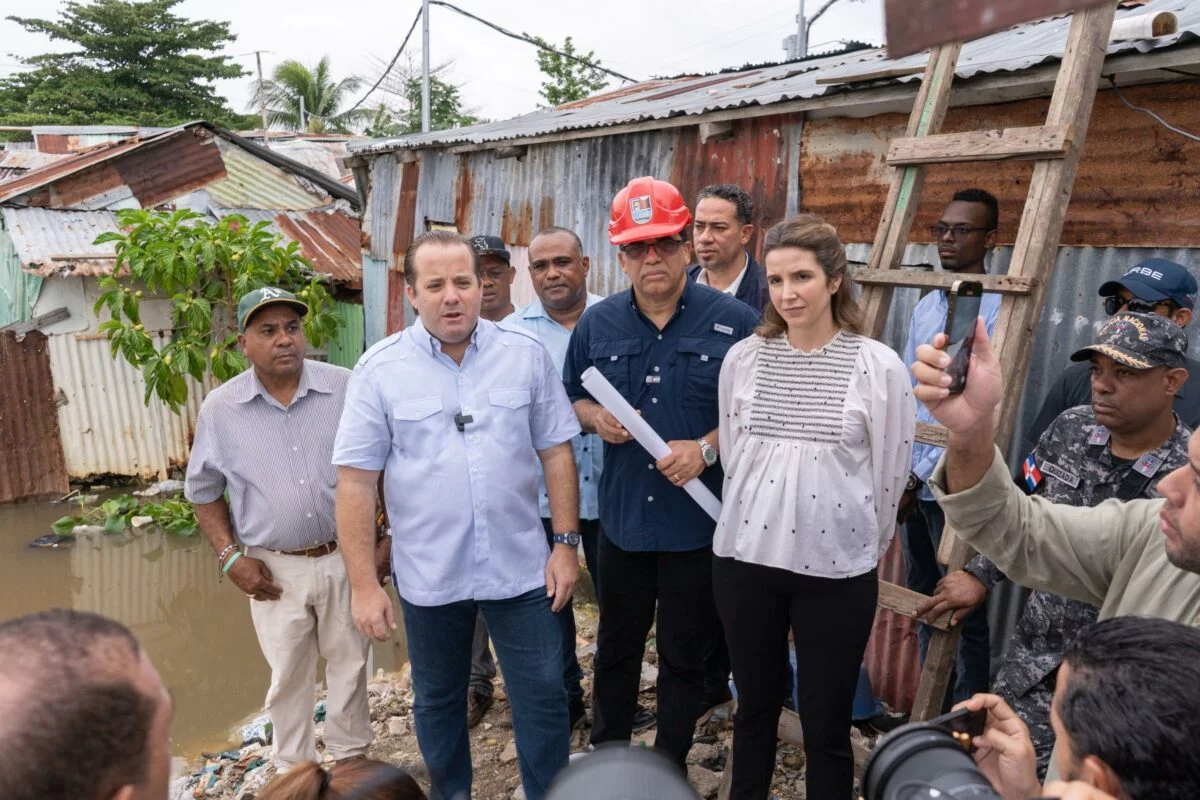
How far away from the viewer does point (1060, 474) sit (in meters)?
2.46

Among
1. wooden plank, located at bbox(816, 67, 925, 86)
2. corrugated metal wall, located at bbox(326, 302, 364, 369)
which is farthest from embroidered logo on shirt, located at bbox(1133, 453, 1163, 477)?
corrugated metal wall, located at bbox(326, 302, 364, 369)

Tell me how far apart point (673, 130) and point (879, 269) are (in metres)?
2.84

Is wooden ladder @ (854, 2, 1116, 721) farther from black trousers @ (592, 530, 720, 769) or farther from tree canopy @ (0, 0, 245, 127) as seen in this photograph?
tree canopy @ (0, 0, 245, 127)

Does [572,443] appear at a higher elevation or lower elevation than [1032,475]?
lower

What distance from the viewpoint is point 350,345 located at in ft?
36.4

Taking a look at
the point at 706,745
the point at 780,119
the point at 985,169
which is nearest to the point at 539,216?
the point at 780,119

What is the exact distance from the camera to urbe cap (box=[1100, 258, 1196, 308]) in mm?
2705

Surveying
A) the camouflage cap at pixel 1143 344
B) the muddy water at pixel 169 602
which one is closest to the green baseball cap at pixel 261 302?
the camouflage cap at pixel 1143 344

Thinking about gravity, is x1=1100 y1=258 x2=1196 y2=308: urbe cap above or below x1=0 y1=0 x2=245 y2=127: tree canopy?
below

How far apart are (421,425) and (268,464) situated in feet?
2.91

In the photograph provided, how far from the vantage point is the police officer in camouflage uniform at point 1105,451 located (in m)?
2.25

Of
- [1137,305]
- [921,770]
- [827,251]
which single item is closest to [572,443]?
[827,251]

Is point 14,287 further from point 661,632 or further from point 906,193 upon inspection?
point 906,193

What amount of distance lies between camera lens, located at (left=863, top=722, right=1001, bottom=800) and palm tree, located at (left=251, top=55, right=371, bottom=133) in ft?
98.0
